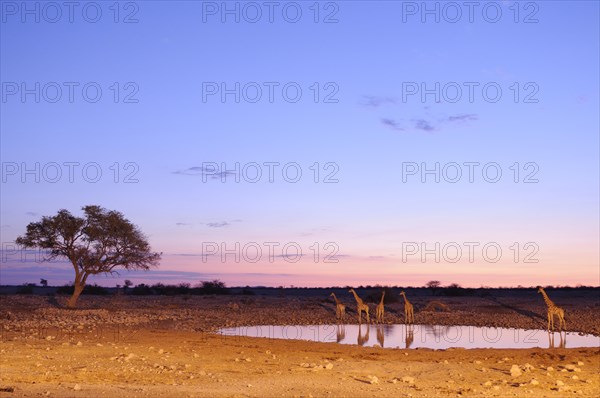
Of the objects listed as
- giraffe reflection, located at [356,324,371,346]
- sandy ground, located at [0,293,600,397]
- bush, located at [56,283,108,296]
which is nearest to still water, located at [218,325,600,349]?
giraffe reflection, located at [356,324,371,346]

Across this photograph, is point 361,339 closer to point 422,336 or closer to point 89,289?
point 422,336

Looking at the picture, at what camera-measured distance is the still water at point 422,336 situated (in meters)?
23.5

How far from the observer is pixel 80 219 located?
3838 centimetres

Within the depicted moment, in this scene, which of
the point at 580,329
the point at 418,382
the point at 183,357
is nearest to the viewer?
the point at 418,382

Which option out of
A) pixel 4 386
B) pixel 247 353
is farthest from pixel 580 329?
pixel 4 386

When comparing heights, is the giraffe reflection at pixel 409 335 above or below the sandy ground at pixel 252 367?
below

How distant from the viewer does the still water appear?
77.0ft

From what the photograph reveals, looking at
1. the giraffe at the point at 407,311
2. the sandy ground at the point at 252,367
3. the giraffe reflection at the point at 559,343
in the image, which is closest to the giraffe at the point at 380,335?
the giraffe at the point at 407,311

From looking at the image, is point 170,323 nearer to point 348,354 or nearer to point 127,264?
point 127,264

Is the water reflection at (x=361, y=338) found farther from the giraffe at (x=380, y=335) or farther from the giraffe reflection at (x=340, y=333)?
the giraffe reflection at (x=340, y=333)

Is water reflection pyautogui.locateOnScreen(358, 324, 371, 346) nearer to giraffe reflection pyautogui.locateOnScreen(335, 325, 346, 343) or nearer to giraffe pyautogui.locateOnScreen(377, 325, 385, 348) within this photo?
giraffe pyautogui.locateOnScreen(377, 325, 385, 348)

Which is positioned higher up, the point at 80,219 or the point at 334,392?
the point at 80,219

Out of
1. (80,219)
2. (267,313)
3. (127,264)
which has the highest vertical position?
(80,219)

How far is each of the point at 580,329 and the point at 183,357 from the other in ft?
58.0
